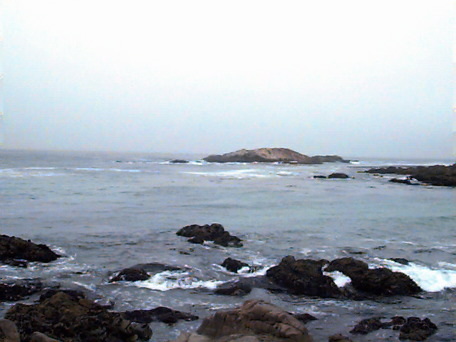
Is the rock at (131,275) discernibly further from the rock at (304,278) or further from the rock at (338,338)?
the rock at (338,338)

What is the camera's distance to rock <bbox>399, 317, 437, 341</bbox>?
6391mm

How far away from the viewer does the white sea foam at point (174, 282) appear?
29.3ft

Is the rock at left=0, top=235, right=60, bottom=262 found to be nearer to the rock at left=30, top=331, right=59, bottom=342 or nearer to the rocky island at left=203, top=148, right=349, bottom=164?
the rock at left=30, top=331, right=59, bottom=342

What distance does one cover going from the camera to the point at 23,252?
10.7 m

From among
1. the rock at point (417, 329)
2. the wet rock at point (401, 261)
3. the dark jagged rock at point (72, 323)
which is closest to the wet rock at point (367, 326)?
the rock at point (417, 329)

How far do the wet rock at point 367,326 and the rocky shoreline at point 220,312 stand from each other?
0.02 metres

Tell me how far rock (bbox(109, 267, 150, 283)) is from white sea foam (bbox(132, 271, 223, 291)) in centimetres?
13

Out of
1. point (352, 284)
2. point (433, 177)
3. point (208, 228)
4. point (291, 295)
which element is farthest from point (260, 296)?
point (433, 177)

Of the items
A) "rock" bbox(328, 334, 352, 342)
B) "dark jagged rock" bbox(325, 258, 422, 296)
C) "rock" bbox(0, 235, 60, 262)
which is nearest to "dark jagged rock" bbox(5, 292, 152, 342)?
Answer: "rock" bbox(328, 334, 352, 342)

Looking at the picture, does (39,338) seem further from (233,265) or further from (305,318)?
(233,265)

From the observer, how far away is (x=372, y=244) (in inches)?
536

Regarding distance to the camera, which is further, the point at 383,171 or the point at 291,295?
the point at 383,171

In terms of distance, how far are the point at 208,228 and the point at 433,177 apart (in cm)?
4048

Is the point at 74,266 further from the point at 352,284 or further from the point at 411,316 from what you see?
the point at 411,316
